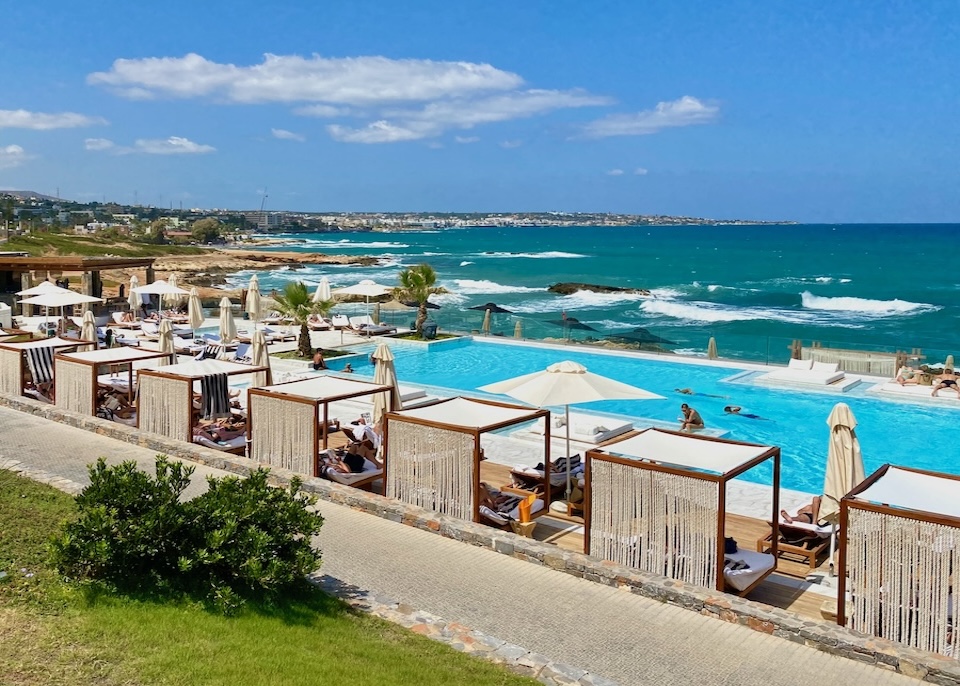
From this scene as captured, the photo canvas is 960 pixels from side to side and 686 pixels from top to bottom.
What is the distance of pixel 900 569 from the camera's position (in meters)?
6.34

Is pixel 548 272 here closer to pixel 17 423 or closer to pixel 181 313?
pixel 181 313

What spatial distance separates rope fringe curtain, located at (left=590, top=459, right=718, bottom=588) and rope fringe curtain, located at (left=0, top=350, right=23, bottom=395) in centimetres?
1097

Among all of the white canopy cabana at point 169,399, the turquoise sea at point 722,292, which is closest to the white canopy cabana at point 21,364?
the white canopy cabana at point 169,399

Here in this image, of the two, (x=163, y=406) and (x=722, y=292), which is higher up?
(x=163, y=406)

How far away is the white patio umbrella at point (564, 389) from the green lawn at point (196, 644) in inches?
172

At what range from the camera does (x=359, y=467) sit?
34.7ft

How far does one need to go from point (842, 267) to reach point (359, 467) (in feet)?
300

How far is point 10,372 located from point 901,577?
45.3 feet

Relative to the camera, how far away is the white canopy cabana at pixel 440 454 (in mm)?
8859

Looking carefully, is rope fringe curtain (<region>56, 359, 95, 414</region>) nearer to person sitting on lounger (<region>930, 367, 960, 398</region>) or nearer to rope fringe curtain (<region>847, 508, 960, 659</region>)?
rope fringe curtain (<region>847, 508, 960, 659</region>)

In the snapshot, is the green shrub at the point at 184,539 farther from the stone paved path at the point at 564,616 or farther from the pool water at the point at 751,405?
the pool water at the point at 751,405

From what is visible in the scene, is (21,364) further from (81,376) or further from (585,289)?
(585,289)

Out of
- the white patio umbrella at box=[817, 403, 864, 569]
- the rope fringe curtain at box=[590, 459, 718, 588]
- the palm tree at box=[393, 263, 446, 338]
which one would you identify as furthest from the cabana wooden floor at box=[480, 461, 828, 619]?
the palm tree at box=[393, 263, 446, 338]

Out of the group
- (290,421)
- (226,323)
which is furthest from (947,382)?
(226,323)
